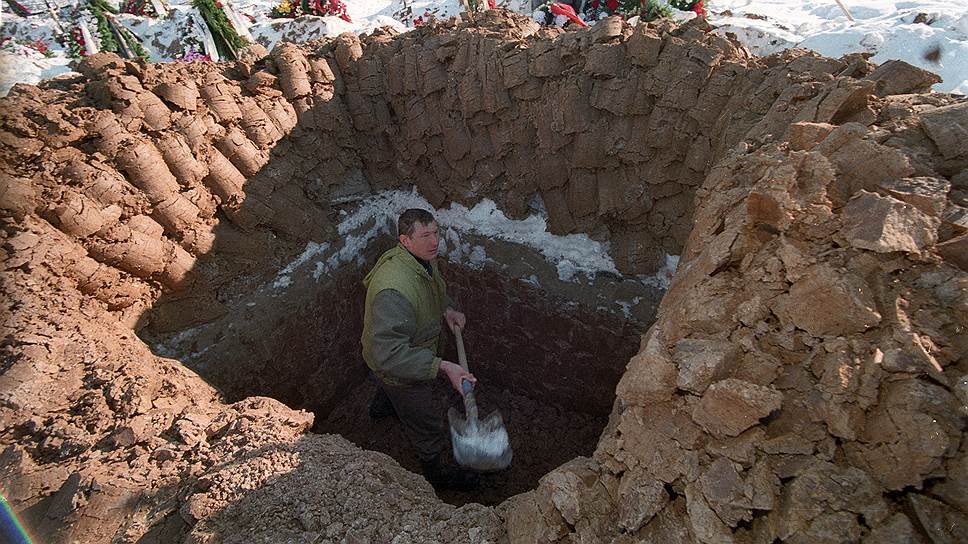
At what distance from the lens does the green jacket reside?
2721mm

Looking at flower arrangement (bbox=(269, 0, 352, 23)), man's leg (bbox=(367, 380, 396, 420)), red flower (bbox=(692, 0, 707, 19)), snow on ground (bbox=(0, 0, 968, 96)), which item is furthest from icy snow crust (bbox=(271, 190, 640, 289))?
flower arrangement (bbox=(269, 0, 352, 23))

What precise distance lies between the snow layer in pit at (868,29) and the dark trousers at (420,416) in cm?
551

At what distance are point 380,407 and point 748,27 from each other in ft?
23.6

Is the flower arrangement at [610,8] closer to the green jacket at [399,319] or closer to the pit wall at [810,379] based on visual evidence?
the green jacket at [399,319]

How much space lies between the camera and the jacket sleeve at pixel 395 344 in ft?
8.90

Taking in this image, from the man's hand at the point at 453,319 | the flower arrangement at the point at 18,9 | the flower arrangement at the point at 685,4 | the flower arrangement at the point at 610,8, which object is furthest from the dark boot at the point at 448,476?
the flower arrangement at the point at 18,9

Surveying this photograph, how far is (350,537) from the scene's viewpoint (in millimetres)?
1707

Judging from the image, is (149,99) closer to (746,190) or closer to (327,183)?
(327,183)

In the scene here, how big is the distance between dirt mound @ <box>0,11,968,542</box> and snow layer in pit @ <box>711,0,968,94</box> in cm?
389

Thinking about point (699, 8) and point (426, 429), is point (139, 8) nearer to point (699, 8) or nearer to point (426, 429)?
point (699, 8)

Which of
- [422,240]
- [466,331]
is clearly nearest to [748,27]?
[466,331]

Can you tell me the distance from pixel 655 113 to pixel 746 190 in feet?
3.74

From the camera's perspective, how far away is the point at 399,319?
276 centimetres

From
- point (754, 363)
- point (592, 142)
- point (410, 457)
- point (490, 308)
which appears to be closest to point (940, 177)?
point (754, 363)
